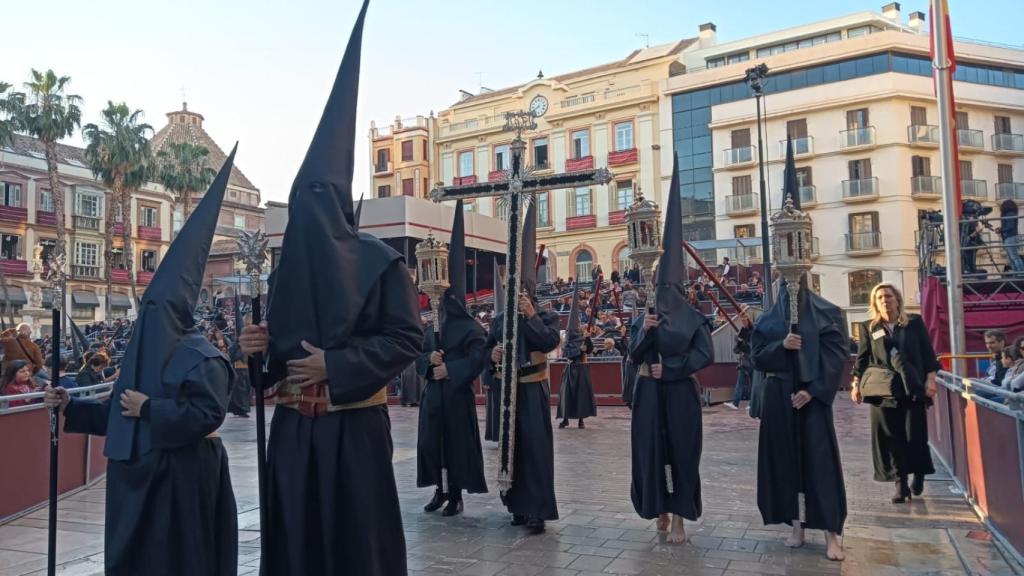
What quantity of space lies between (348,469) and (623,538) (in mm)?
3564

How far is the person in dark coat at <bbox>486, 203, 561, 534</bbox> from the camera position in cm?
697

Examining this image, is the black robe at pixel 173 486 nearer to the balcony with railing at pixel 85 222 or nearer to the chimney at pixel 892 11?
the chimney at pixel 892 11

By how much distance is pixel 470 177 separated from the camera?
50812 millimetres

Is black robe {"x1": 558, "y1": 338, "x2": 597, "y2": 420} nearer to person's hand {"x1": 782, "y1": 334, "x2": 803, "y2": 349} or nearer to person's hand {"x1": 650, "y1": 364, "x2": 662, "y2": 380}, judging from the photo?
person's hand {"x1": 650, "y1": 364, "x2": 662, "y2": 380}

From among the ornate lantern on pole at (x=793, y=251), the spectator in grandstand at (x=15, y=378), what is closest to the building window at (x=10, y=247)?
the spectator in grandstand at (x=15, y=378)

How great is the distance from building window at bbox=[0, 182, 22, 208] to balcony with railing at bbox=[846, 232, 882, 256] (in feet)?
164

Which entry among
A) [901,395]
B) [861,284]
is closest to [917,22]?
[861,284]

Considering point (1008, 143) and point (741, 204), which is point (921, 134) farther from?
point (741, 204)

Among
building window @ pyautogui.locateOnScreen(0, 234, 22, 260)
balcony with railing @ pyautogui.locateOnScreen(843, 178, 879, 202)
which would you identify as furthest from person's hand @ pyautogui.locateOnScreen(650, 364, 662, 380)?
building window @ pyautogui.locateOnScreen(0, 234, 22, 260)

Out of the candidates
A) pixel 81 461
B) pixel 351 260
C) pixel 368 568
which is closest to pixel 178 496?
pixel 368 568

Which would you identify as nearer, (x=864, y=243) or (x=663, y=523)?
(x=663, y=523)

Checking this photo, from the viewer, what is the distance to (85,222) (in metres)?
56.2

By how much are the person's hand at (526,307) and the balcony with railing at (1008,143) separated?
4251 cm

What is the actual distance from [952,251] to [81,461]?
11.2 meters
